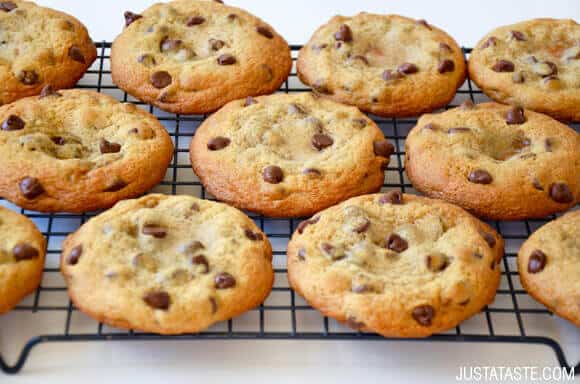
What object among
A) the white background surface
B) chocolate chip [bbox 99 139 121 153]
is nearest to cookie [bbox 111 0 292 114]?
chocolate chip [bbox 99 139 121 153]

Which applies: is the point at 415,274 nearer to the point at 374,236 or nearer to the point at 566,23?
the point at 374,236

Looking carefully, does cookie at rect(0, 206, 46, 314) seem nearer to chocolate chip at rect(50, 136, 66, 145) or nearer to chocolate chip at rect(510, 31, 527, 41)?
chocolate chip at rect(50, 136, 66, 145)

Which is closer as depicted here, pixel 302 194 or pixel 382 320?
pixel 382 320

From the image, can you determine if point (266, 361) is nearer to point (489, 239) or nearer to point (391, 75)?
point (489, 239)

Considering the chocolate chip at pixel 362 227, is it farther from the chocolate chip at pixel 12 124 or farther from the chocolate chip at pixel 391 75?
the chocolate chip at pixel 12 124

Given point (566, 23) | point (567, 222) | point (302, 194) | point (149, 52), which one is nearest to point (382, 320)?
point (302, 194)

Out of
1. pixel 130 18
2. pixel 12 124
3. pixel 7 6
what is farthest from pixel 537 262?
pixel 7 6

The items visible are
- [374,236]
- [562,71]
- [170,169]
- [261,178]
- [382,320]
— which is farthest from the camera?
[562,71]
